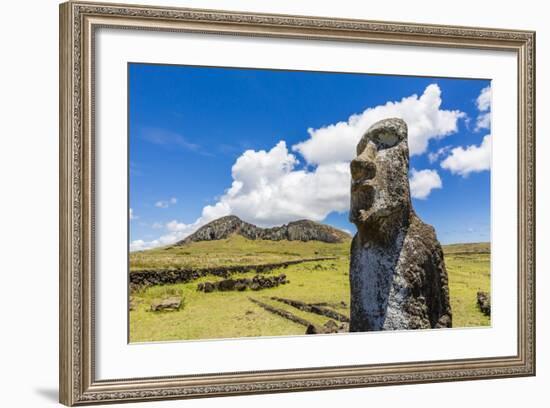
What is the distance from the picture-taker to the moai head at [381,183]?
5.79m

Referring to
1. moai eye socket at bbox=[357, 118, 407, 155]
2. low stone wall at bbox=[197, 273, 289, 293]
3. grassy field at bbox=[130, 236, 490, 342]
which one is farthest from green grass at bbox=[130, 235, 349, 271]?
moai eye socket at bbox=[357, 118, 407, 155]

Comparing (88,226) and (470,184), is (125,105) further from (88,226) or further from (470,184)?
(470,184)

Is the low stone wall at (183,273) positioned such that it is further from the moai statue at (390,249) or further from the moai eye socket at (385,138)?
Result: the moai eye socket at (385,138)

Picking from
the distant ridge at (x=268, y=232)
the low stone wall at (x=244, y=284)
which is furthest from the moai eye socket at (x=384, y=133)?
the low stone wall at (x=244, y=284)

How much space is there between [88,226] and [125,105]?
0.79 metres

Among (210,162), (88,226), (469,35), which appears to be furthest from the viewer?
(469,35)

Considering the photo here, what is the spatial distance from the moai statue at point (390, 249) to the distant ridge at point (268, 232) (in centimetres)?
22

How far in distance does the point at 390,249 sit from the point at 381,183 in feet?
1.72

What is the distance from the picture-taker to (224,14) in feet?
17.0

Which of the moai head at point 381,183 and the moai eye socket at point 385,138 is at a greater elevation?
the moai eye socket at point 385,138

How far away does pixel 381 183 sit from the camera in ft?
19.5

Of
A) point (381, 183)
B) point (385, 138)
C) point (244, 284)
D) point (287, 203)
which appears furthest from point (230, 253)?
point (385, 138)

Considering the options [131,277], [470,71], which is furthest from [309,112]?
[131,277]

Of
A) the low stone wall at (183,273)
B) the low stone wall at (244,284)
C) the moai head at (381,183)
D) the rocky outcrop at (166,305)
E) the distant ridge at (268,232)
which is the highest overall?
the moai head at (381,183)
